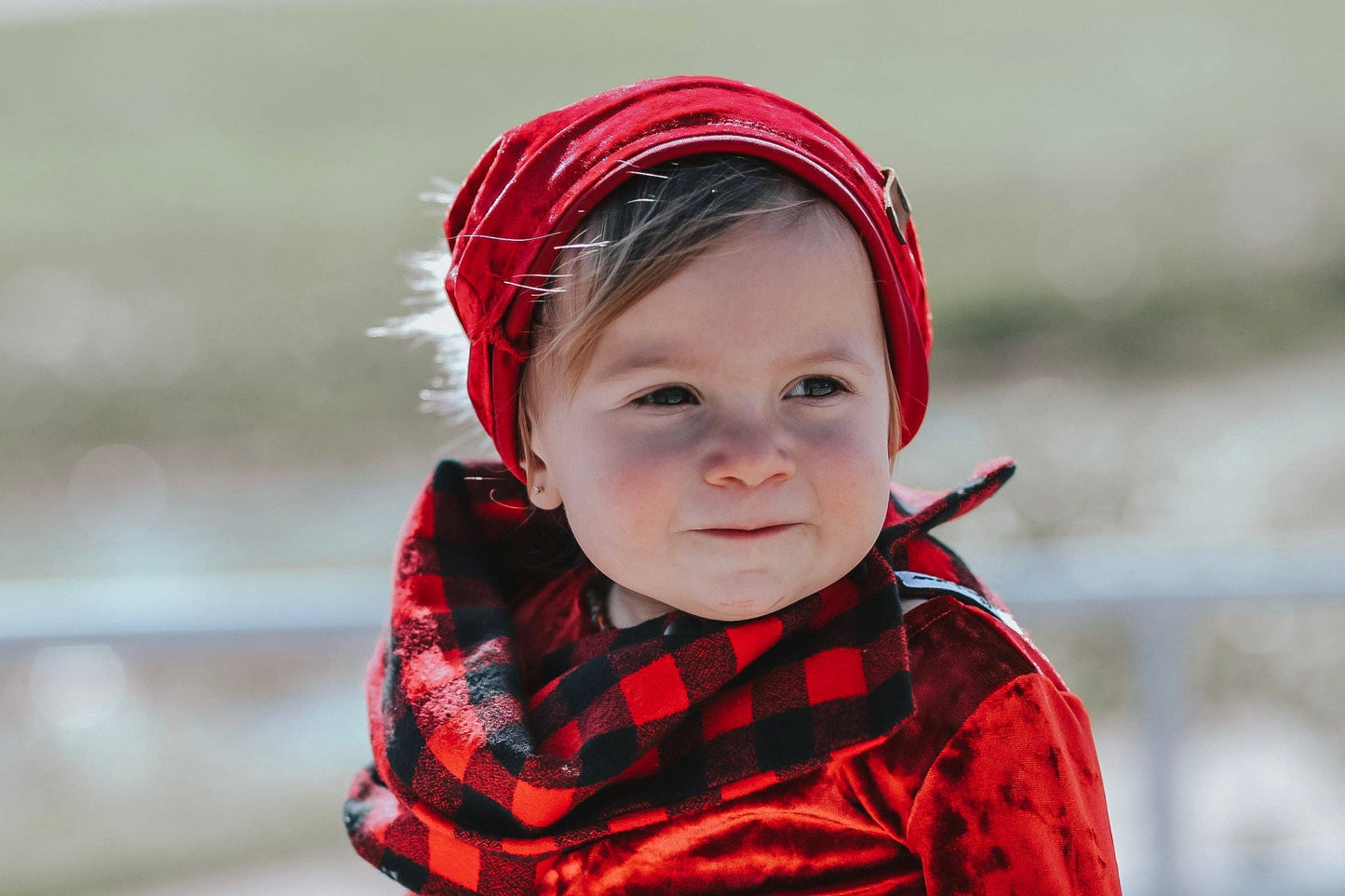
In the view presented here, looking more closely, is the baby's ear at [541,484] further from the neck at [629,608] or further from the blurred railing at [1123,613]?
the blurred railing at [1123,613]

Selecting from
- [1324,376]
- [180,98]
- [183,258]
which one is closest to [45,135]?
[180,98]

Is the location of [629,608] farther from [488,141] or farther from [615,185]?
[488,141]

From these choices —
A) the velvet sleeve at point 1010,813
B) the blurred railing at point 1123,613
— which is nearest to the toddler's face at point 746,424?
the velvet sleeve at point 1010,813

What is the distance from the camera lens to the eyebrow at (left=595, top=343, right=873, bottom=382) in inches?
27.4

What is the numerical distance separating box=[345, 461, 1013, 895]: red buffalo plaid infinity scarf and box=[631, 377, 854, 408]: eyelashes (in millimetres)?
113

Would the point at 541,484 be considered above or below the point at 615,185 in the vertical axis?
below

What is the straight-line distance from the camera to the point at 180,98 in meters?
8.88

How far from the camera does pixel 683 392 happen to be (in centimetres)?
71

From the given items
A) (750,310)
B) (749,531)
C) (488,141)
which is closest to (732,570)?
(749,531)

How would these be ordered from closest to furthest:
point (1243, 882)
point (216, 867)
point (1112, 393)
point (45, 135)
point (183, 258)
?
point (1243, 882) < point (216, 867) < point (1112, 393) < point (183, 258) < point (45, 135)

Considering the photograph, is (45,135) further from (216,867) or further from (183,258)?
(216,867)

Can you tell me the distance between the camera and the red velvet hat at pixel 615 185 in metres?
0.73

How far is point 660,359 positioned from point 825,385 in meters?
0.10

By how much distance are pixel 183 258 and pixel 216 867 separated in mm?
5807
